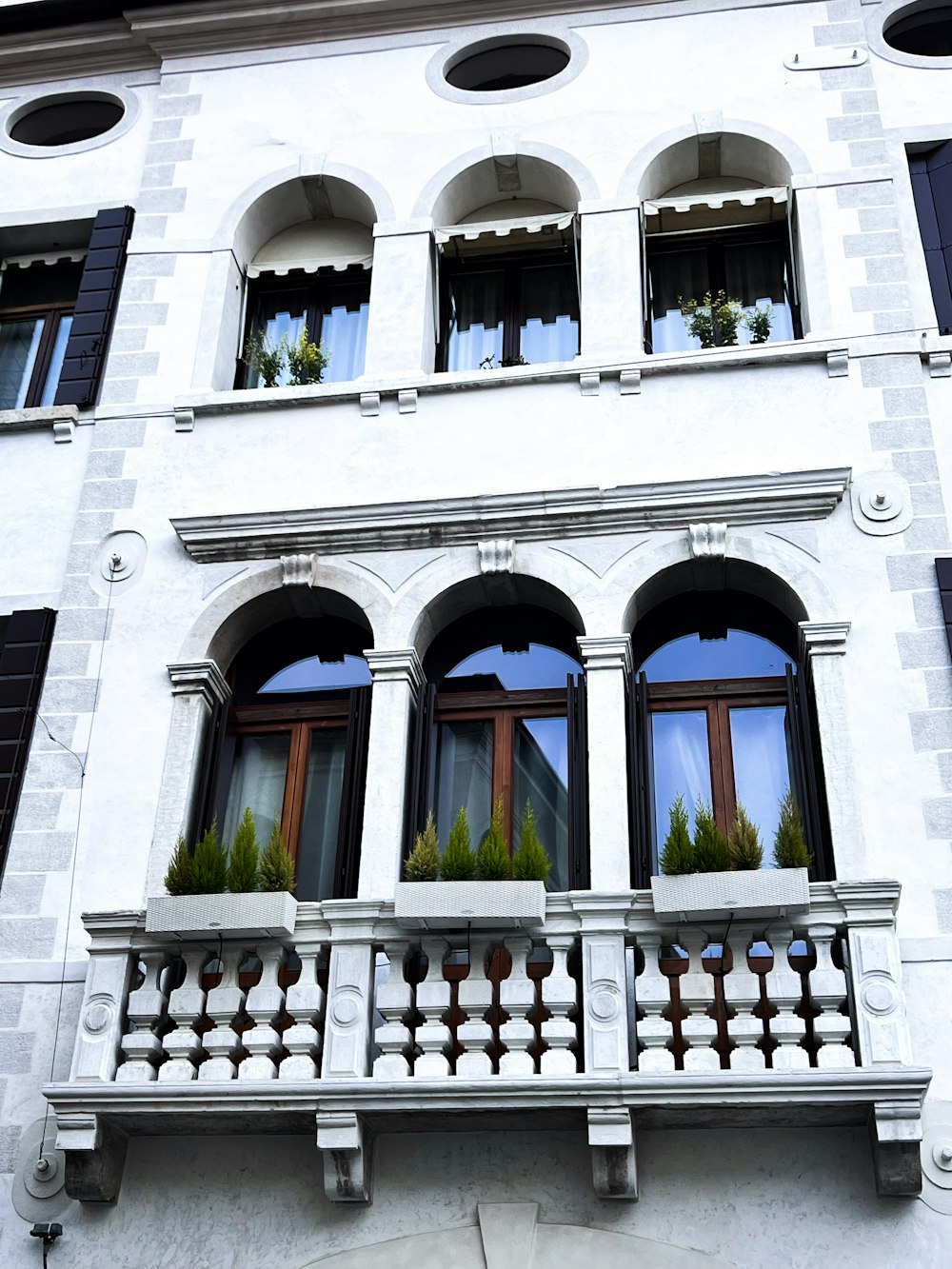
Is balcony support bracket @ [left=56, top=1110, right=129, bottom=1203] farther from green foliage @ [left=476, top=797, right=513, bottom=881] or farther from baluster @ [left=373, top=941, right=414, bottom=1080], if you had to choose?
green foliage @ [left=476, top=797, right=513, bottom=881]

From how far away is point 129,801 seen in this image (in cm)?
1152

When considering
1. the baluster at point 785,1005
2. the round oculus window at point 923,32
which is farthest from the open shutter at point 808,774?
the round oculus window at point 923,32

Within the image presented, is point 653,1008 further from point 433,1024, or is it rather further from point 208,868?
point 208,868

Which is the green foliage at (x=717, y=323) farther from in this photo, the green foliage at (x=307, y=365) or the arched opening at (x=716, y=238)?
the green foliage at (x=307, y=365)

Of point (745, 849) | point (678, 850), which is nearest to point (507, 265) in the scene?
point (678, 850)

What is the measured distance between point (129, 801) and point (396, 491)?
324cm

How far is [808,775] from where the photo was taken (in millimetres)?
10945

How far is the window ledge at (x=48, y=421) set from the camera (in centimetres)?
1359

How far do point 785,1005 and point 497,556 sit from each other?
4.10 metres

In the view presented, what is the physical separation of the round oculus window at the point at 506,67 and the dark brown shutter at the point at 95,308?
347cm

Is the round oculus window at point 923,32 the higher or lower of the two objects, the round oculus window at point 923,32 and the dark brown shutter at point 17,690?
the higher

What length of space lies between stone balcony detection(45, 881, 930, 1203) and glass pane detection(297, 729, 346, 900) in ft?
2.97

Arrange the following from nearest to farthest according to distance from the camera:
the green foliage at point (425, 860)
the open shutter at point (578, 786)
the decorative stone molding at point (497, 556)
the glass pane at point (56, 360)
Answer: the green foliage at point (425, 860), the open shutter at point (578, 786), the decorative stone molding at point (497, 556), the glass pane at point (56, 360)

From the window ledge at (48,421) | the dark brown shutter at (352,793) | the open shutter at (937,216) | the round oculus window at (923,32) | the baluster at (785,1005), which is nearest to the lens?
the baluster at (785,1005)
